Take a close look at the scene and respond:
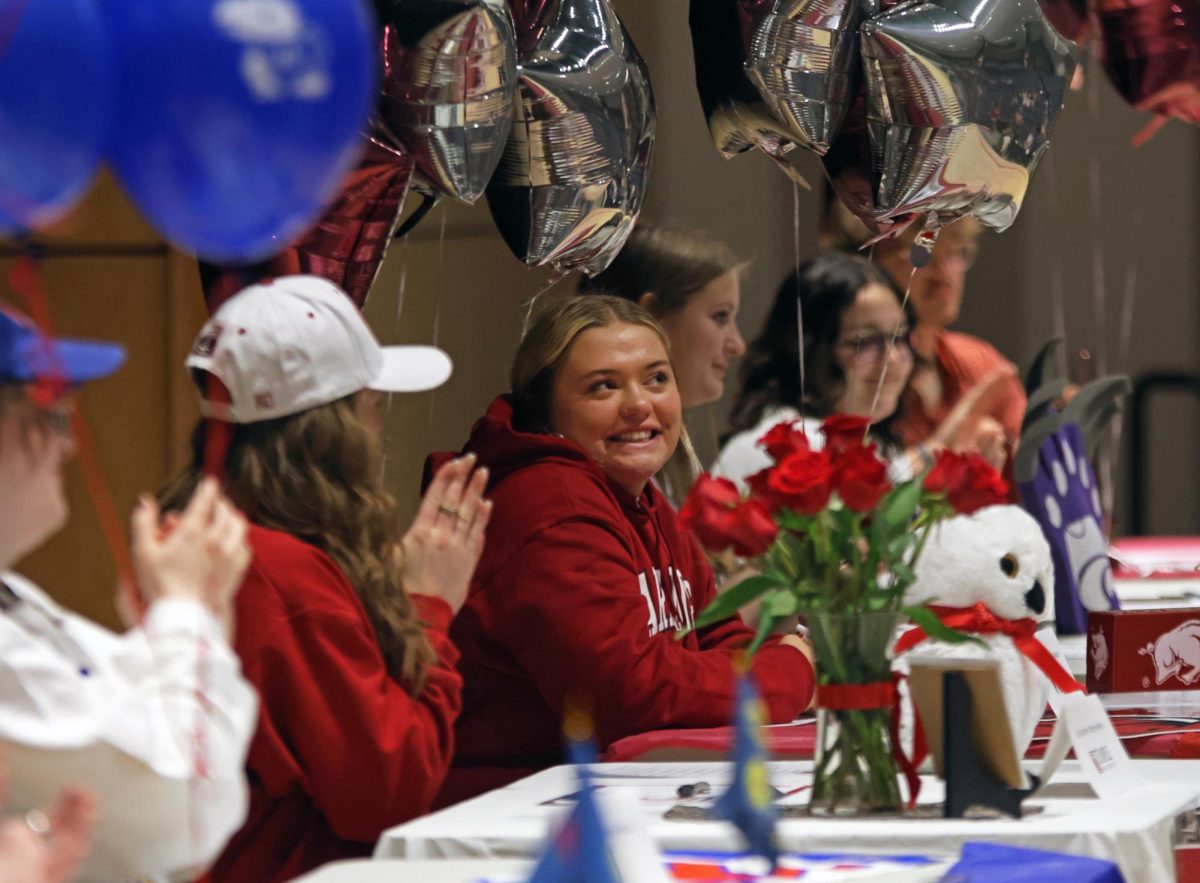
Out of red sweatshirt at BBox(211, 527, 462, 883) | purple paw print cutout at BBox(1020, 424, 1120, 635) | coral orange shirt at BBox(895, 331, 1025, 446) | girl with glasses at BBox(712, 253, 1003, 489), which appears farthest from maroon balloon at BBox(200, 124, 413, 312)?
coral orange shirt at BBox(895, 331, 1025, 446)

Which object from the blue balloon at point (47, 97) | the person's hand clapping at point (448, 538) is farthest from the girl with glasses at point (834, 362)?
the blue balloon at point (47, 97)

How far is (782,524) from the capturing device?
82.6 inches

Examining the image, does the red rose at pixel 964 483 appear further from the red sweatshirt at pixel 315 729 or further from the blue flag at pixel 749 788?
the red sweatshirt at pixel 315 729

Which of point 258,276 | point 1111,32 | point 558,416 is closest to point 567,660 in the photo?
point 558,416

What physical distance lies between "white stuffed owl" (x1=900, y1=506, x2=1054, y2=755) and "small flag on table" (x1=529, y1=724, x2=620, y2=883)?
3.26ft

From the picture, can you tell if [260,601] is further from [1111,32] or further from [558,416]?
[1111,32]

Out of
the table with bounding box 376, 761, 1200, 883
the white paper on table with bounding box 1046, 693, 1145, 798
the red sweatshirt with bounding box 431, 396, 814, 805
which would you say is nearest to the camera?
the table with bounding box 376, 761, 1200, 883

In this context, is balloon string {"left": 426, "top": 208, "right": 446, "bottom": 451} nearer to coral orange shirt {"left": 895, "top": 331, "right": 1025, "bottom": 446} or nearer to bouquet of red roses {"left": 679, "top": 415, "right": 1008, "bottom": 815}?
coral orange shirt {"left": 895, "top": 331, "right": 1025, "bottom": 446}

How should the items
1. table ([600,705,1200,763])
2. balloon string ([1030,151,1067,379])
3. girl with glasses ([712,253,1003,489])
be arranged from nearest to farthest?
table ([600,705,1200,763]), girl with glasses ([712,253,1003,489]), balloon string ([1030,151,1067,379])

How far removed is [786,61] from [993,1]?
0.30 meters

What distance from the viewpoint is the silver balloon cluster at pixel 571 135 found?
111 inches

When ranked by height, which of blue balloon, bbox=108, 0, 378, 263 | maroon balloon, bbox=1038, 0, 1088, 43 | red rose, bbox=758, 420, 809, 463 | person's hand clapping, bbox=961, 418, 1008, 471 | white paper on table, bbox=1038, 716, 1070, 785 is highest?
maroon balloon, bbox=1038, 0, 1088, 43

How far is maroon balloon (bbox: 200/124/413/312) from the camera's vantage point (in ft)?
8.92

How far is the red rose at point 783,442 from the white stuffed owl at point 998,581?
354 millimetres
